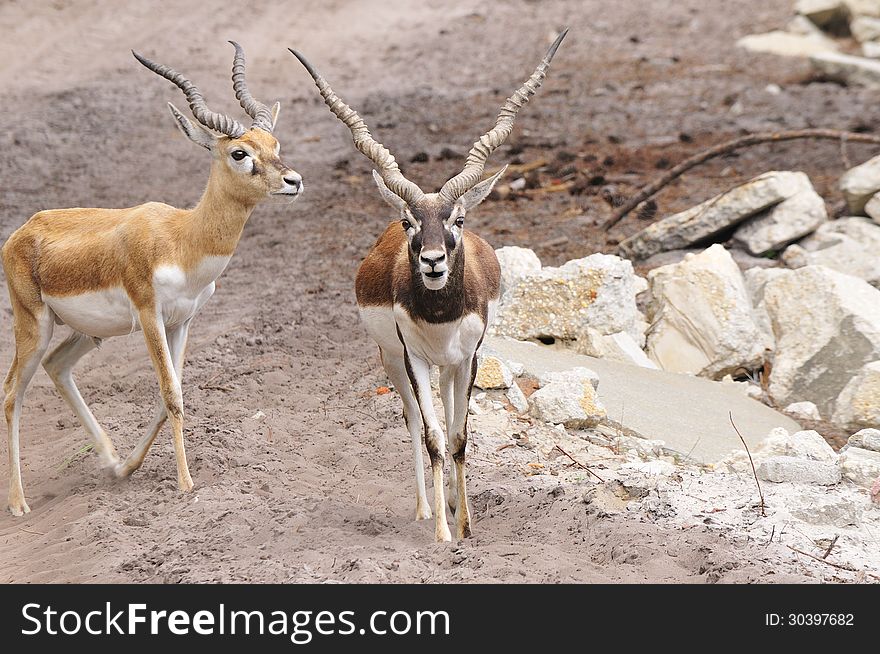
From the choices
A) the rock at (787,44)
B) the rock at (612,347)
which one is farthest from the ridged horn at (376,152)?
the rock at (787,44)

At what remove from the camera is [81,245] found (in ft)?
23.3

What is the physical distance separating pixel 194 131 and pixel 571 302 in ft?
12.0

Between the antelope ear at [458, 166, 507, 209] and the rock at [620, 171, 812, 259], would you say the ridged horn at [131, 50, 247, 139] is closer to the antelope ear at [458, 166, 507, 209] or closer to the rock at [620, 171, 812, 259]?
the antelope ear at [458, 166, 507, 209]

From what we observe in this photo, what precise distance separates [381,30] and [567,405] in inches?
622

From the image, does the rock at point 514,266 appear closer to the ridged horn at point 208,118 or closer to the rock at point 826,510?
the ridged horn at point 208,118

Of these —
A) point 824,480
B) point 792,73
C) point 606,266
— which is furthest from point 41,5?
point 824,480

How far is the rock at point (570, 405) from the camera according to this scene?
747cm

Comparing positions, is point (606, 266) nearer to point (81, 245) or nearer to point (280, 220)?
point (81, 245)

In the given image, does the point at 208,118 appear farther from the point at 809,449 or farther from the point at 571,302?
the point at 809,449

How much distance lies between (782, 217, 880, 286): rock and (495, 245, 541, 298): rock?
3063mm

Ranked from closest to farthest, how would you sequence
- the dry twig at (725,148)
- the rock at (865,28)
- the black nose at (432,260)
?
the black nose at (432,260) → the dry twig at (725,148) → the rock at (865,28)

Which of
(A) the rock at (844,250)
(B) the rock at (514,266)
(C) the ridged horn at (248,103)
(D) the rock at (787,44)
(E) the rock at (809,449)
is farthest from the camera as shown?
(D) the rock at (787,44)

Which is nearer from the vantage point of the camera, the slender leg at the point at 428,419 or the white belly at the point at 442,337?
the white belly at the point at 442,337

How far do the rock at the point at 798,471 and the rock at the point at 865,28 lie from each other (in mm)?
17030
